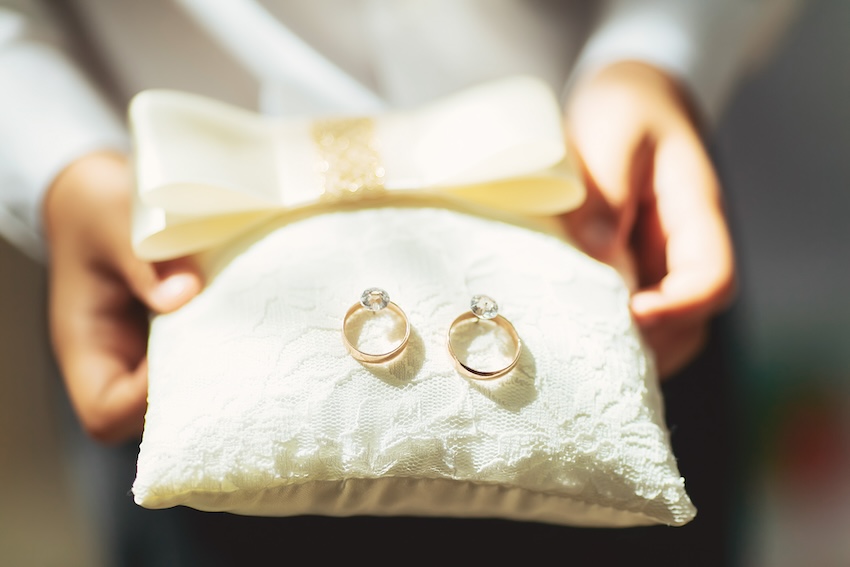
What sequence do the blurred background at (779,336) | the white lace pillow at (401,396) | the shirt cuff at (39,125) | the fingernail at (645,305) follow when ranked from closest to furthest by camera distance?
the white lace pillow at (401,396), the fingernail at (645,305), the shirt cuff at (39,125), the blurred background at (779,336)

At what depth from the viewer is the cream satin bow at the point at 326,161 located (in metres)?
0.43

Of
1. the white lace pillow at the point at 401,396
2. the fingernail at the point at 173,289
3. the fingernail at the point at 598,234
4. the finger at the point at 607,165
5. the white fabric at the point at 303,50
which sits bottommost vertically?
the white lace pillow at the point at 401,396

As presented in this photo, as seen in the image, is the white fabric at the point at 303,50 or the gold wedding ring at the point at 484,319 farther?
the white fabric at the point at 303,50

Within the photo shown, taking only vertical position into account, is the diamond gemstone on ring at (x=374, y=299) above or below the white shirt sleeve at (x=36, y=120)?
below

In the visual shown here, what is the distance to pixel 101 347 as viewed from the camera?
0.51 meters

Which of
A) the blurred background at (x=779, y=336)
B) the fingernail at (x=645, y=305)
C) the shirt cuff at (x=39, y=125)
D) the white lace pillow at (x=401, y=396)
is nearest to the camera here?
the white lace pillow at (x=401, y=396)

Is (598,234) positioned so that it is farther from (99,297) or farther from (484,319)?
(99,297)

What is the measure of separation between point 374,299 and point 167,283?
0.15 m

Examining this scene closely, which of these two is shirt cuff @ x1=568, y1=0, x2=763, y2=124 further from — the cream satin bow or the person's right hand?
the person's right hand

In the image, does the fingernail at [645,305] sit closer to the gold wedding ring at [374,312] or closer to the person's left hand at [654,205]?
the person's left hand at [654,205]

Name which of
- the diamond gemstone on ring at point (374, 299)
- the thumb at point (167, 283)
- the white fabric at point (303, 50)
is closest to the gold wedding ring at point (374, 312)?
the diamond gemstone on ring at point (374, 299)

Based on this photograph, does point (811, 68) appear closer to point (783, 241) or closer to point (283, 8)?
point (783, 241)

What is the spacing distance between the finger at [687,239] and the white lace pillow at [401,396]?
7 cm

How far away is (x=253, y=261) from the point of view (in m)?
0.43
